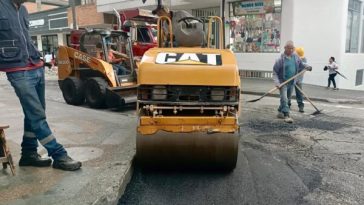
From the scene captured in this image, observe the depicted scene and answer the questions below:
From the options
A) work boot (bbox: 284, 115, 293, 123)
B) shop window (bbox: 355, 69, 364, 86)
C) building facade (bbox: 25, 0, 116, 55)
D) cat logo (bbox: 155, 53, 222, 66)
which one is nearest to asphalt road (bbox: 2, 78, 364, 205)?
work boot (bbox: 284, 115, 293, 123)

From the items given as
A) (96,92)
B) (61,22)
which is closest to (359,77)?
(96,92)

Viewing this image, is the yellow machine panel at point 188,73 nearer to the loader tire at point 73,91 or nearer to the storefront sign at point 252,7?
the loader tire at point 73,91

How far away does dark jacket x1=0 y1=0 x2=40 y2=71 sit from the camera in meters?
4.02

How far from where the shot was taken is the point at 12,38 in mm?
4059

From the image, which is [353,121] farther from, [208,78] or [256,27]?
[256,27]

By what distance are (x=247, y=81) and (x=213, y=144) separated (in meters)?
12.7

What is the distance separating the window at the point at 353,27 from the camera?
16469mm

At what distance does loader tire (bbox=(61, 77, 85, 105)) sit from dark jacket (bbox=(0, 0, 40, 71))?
258 inches

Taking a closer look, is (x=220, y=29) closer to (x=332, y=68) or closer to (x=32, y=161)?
(x=32, y=161)

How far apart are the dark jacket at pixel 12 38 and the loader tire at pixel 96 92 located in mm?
5509

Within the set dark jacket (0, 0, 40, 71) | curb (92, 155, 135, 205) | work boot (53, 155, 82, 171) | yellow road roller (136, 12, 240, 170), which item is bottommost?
curb (92, 155, 135, 205)

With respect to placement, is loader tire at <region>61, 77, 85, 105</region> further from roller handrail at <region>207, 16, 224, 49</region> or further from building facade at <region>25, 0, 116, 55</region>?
building facade at <region>25, 0, 116, 55</region>

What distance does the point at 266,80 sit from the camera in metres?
17.1

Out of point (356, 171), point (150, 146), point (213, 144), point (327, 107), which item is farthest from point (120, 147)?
point (327, 107)
